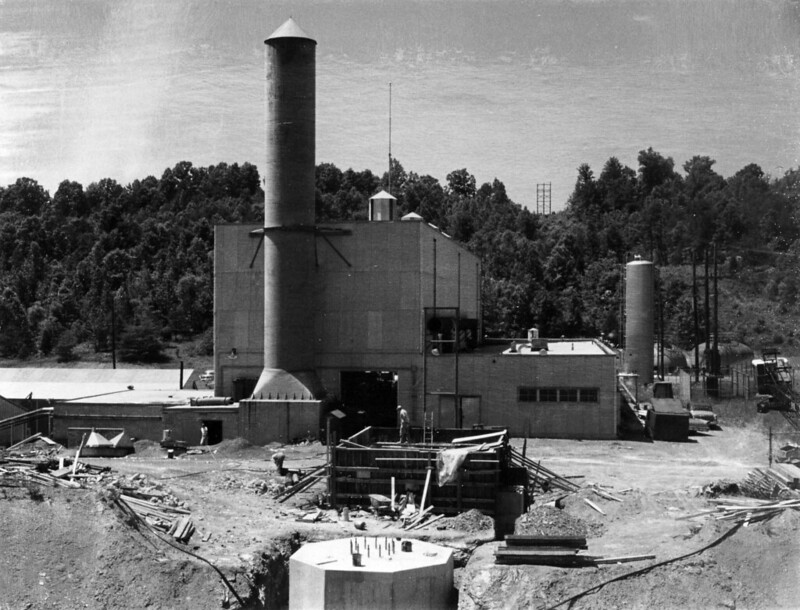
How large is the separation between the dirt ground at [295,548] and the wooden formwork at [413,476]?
130cm

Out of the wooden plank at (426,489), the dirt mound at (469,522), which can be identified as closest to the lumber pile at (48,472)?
the wooden plank at (426,489)

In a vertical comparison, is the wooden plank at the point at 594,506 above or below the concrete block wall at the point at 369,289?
below

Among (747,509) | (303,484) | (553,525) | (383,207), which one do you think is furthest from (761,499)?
(383,207)

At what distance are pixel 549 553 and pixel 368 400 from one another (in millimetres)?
27373

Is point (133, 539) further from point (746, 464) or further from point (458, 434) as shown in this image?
point (746, 464)

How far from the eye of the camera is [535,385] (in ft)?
146

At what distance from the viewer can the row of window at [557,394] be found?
144 feet

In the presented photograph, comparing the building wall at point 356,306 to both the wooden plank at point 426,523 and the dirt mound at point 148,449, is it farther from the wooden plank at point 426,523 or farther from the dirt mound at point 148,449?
the wooden plank at point 426,523

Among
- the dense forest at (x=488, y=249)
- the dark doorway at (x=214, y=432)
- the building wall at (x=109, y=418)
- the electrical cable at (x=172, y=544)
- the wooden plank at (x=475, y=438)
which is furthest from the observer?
the dense forest at (x=488, y=249)

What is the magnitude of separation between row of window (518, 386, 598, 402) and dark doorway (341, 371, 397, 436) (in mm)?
6565

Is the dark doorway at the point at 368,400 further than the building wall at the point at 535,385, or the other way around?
the dark doorway at the point at 368,400

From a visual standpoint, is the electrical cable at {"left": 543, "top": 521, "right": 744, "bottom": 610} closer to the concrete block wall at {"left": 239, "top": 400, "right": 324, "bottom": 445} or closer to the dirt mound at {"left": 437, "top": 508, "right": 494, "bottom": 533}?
the dirt mound at {"left": 437, "top": 508, "right": 494, "bottom": 533}

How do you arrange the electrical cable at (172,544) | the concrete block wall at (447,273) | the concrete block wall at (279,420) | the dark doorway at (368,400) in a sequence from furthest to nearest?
the concrete block wall at (447,273), the dark doorway at (368,400), the concrete block wall at (279,420), the electrical cable at (172,544)

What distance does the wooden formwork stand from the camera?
30.0 metres
